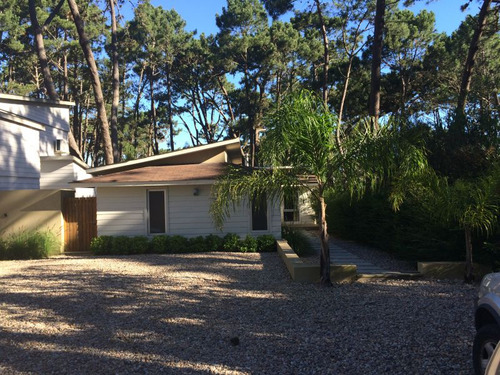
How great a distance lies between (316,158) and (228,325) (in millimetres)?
3489

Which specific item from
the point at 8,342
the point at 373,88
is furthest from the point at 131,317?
the point at 373,88

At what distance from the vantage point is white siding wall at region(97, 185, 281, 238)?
13859 millimetres

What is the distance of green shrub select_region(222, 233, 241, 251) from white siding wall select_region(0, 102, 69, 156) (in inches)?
445

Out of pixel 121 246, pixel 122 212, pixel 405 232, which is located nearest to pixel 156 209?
pixel 122 212

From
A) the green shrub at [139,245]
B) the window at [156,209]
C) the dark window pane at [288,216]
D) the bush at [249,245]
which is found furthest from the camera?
the dark window pane at [288,216]

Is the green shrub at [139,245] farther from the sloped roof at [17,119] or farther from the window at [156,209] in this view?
the sloped roof at [17,119]

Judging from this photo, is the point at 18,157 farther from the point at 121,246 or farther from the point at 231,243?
the point at 231,243

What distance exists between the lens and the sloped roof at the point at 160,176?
13359mm

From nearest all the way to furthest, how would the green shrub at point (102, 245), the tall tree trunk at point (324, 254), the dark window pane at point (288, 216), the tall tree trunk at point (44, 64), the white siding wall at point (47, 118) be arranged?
1. the tall tree trunk at point (324, 254)
2. the green shrub at point (102, 245)
3. the white siding wall at point (47, 118)
4. the dark window pane at point (288, 216)
5. the tall tree trunk at point (44, 64)

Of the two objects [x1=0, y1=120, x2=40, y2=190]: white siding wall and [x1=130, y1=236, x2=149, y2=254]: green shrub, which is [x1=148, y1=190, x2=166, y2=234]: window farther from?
[x1=0, y1=120, x2=40, y2=190]: white siding wall

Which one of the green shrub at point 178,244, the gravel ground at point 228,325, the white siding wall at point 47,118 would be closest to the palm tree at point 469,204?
the gravel ground at point 228,325

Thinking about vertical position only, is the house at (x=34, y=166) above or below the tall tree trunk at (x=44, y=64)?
below

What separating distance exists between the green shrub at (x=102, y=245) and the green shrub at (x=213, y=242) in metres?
3.14

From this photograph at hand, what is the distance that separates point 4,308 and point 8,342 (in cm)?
201
